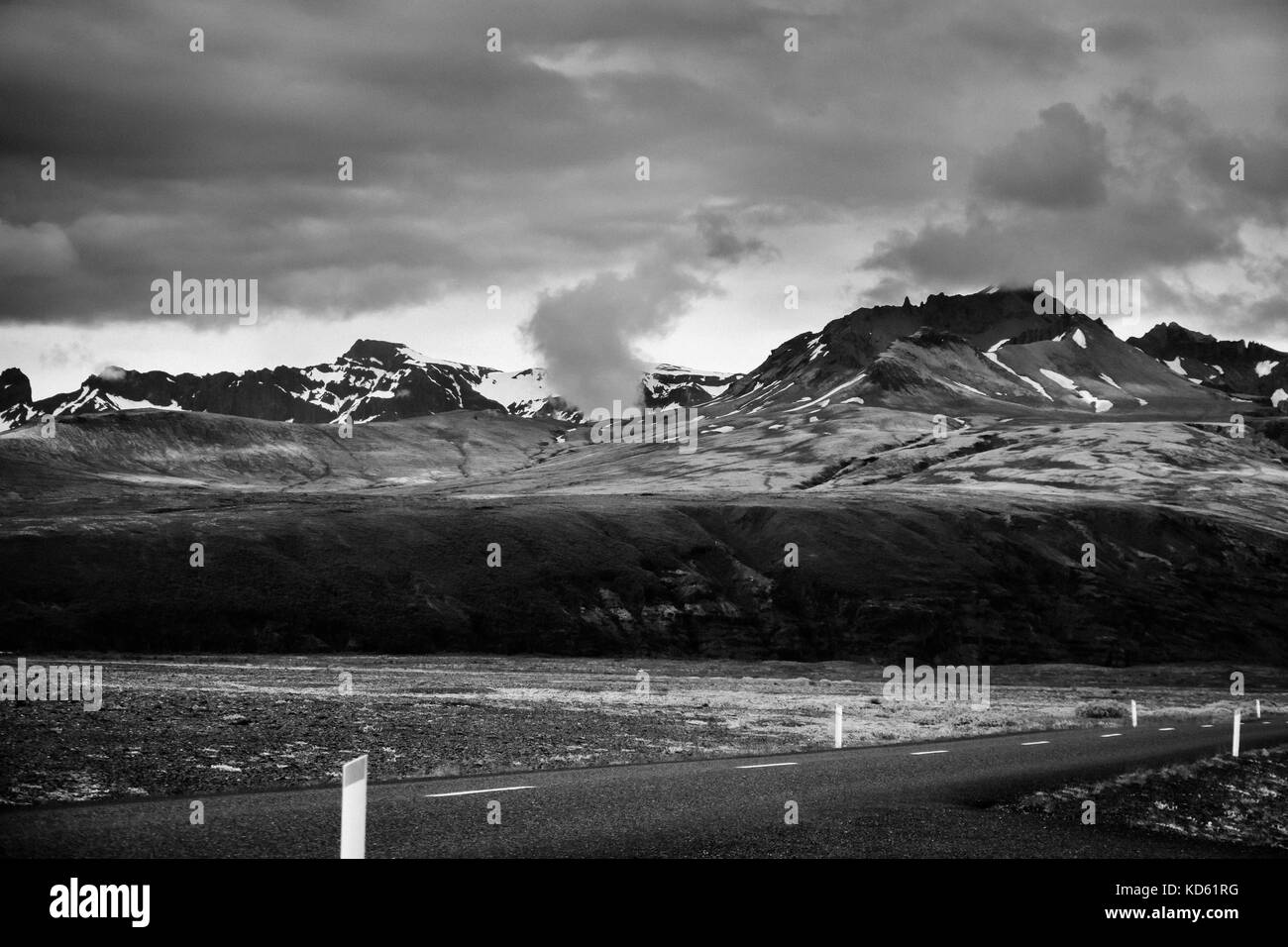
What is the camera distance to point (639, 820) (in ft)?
58.3

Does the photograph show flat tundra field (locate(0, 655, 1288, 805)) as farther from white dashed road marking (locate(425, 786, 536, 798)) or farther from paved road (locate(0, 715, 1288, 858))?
white dashed road marking (locate(425, 786, 536, 798))

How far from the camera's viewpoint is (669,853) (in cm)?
1524

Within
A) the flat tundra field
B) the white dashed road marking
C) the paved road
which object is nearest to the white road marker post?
the paved road

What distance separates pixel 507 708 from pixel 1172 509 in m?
162

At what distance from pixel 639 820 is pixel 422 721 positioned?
18961 millimetres

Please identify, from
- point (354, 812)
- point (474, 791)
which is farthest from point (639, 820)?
point (354, 812)

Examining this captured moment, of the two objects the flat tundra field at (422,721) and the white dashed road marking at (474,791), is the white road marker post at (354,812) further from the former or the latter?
the flat tundra field at (422,721)

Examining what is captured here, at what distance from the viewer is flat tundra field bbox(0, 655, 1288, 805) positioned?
2338 cm

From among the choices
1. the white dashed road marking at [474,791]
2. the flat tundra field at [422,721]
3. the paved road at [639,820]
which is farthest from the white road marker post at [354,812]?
the flat tundra field at [422,721]

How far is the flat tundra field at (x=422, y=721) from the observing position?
76.7 ft

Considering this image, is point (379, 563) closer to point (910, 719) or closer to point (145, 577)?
point (145, 577)

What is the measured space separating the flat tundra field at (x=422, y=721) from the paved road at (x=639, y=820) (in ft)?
10.4

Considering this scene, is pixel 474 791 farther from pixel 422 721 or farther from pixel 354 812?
pixel 422 721
